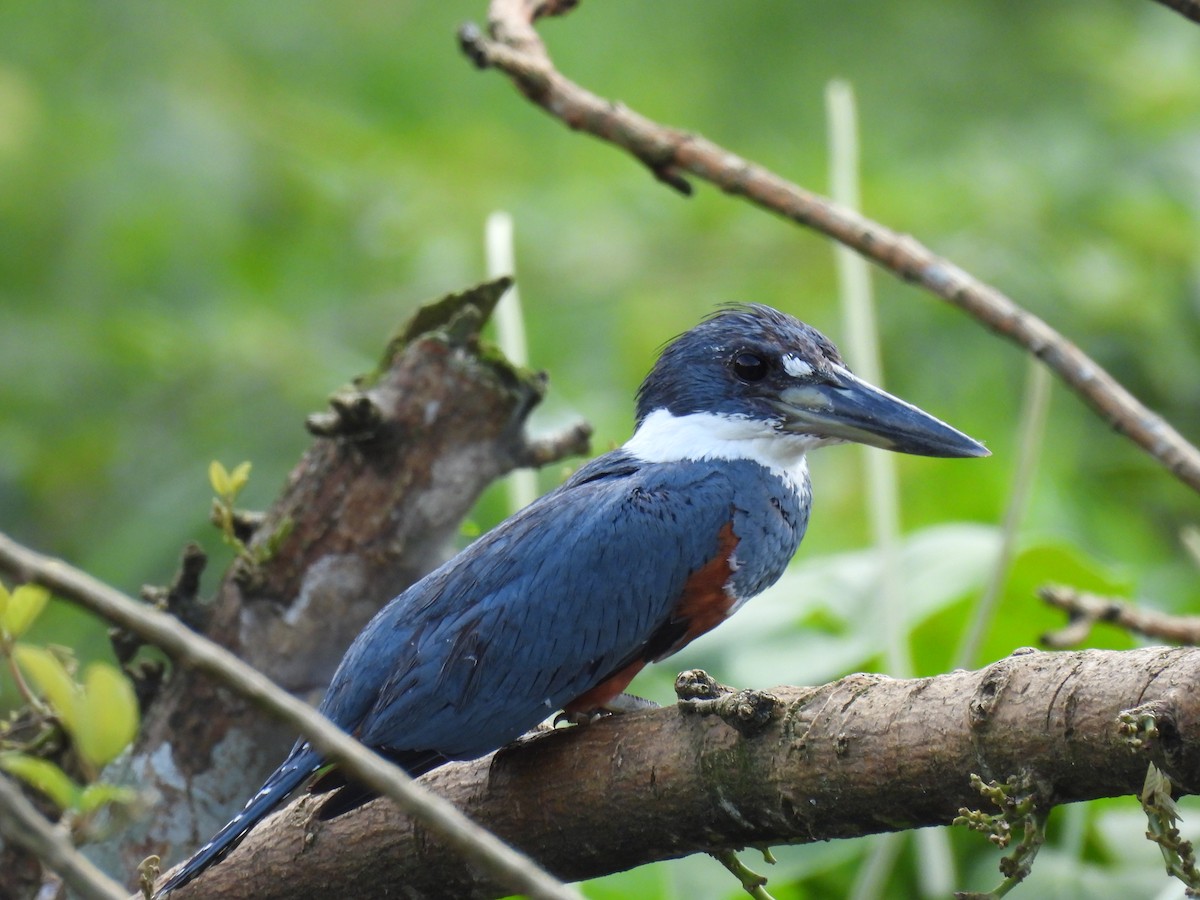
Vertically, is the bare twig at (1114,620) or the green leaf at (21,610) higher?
the bare twig at (1114,620)

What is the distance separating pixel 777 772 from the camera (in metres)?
1.98

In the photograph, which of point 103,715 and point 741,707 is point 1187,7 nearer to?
point 741,707

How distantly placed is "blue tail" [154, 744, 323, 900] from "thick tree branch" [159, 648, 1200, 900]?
166 millimetres

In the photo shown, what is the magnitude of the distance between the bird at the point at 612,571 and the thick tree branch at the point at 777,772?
11 cm

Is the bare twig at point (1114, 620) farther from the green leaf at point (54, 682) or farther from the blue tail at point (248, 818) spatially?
the green leaf at point (54, 682)

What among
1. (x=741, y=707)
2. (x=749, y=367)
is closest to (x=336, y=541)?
(x=749, y=367)

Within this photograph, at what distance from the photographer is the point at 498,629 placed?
238cm

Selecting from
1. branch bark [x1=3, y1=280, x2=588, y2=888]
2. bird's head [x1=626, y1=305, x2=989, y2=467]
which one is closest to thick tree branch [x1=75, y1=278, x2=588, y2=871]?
branch bark [x1=3, y1=280, x2=588, y2=888]

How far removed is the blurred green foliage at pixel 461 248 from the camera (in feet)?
16.8

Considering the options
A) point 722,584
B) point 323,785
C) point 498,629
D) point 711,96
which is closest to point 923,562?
point 722,584

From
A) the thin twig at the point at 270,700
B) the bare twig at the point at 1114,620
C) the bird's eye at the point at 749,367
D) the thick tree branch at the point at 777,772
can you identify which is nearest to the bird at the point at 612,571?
the bird's eye at the point at 749,367

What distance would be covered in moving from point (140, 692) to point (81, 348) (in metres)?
2.61

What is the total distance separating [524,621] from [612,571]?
0.17 meters

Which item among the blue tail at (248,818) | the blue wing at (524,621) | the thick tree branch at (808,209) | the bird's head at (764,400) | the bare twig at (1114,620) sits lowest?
the blue tail at (248,818)
